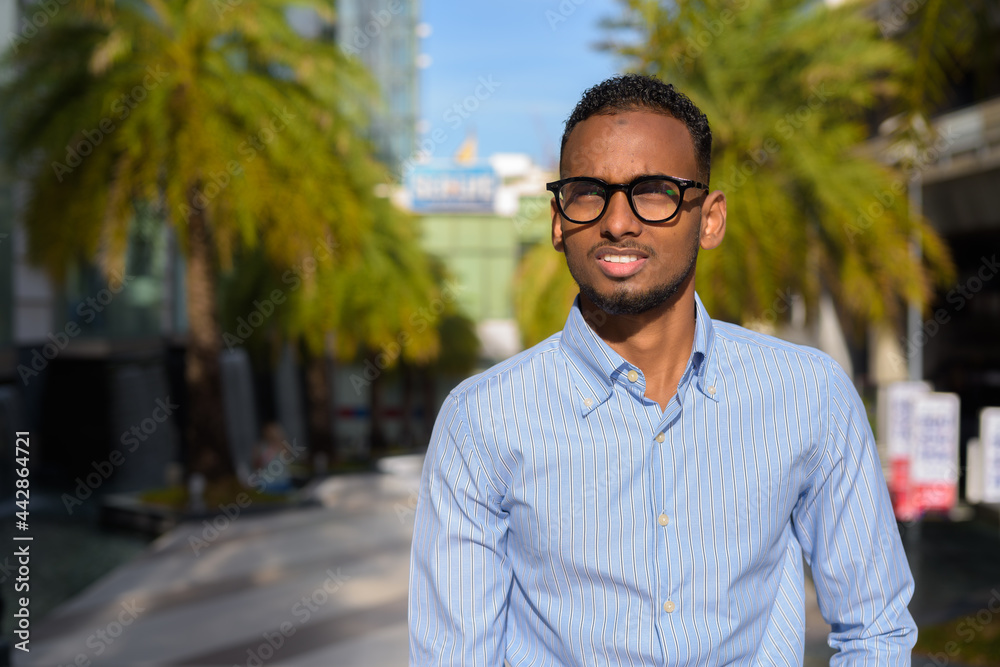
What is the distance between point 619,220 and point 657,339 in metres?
0.26

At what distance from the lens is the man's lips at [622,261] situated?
1791 millimetres

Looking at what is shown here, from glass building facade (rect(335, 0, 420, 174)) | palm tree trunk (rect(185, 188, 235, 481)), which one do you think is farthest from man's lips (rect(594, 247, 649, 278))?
glass building facade (rect(335, 0, 420, 174))

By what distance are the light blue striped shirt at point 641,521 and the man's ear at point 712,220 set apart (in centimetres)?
19

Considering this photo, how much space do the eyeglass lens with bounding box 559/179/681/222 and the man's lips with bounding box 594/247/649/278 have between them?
0.23 ft

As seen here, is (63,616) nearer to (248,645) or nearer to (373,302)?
(248,645)

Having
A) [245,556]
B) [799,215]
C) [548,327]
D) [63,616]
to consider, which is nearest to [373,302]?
[548,327]

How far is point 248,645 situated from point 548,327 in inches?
272

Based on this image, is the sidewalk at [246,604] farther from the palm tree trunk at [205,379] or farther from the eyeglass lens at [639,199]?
the eyeglass lens at [639,199]

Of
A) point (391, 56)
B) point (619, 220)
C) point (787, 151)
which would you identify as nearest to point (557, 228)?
point (619, 220)

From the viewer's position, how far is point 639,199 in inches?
71.3

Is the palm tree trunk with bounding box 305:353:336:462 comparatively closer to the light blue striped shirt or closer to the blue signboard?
the light blue striped shirt

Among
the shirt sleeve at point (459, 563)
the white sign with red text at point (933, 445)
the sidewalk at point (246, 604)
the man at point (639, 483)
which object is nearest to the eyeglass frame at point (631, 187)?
the man at point (639, 483)

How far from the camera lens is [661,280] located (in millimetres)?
1811

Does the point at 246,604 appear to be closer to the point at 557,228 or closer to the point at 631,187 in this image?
the point at 557,228
